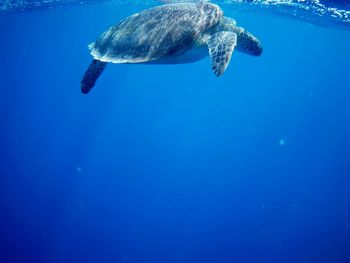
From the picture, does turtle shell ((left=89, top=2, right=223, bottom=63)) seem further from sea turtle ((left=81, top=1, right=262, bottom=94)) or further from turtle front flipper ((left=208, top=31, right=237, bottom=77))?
turtle front flipper ((left=208, top=31, right=237, bottom=77))

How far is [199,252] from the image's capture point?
22531 millimetres

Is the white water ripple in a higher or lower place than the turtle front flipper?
lower

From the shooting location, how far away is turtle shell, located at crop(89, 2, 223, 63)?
19.8 ft

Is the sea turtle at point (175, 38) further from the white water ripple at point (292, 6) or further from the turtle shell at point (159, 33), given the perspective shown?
the white water ripple at point (292, 6)

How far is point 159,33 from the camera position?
6.14 m

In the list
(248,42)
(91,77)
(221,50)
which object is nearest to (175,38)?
(221,50)

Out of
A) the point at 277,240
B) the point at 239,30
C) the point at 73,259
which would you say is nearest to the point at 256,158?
the point at 277,240

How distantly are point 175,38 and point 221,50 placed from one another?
0.92m

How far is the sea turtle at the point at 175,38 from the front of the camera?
19.6ft

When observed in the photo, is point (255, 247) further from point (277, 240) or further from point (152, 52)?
point (152, 52)

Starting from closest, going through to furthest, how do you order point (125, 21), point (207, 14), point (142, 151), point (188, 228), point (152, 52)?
1. point (152, 52)
2. point (207, 14)
3. point (125, 21)
4. point (188, 228)
5. point (142, 151)

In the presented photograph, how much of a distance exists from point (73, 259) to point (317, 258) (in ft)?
56.3

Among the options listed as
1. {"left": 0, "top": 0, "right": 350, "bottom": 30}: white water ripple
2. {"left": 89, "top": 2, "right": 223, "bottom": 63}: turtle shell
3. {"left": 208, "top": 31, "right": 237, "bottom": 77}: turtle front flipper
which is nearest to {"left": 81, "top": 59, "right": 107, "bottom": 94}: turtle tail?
{"left": 89, "top": 2, "right": 223, "bottom": 63}: turtle shell

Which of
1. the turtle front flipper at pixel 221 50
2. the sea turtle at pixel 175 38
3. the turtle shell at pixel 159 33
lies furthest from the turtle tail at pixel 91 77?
the turtle front flipper at pixel 221 50
